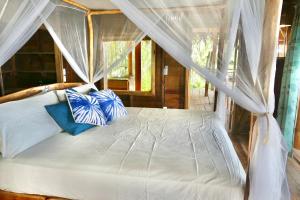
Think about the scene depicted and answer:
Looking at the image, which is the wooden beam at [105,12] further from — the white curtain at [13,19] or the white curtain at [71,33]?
the white curtain at [13,19]

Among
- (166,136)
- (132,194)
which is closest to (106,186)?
(132,194)

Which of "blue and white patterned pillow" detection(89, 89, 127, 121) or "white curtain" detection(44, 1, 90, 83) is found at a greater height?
"white curtain" detection(44, 1, 90, 83)

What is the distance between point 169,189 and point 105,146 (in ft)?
2.25

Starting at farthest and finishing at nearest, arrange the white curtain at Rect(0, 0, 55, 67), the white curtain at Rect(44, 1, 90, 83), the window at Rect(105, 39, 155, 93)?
the window at Rect(105, 39, 155, 93) → the white curtain at Rect(44, 1, 90, 83) → the white curtain at Rect(0, 0, 55, 67)

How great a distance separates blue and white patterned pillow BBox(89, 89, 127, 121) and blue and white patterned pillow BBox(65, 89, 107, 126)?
0.36 ft

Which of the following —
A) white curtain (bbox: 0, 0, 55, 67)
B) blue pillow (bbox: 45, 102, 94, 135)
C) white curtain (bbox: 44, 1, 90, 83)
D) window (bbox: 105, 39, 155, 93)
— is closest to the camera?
white curtain (bbox: 0, 0, 55, 67)

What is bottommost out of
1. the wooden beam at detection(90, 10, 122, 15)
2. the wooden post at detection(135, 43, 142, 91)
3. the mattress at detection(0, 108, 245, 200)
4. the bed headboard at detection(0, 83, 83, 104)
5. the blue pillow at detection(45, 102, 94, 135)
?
the mattress at detection(0, 108, 245, 200)

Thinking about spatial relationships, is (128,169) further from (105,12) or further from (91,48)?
(105,12)

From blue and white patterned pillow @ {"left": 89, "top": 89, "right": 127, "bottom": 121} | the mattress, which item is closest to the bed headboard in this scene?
blue and white patterned pillow @ {"left": 89, "top": 89, "right": 127, "bottom": 121}

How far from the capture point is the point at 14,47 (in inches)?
69.1

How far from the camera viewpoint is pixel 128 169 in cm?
149

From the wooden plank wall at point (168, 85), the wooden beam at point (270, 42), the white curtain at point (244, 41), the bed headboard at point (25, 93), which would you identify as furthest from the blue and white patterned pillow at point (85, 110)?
the wooden plank wall at point (168, 85)

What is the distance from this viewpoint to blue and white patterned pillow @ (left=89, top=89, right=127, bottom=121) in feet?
8.55

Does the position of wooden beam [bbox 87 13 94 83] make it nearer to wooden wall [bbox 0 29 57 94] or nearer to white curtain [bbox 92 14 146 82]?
white curtain [bbox 92 14 146 82]
